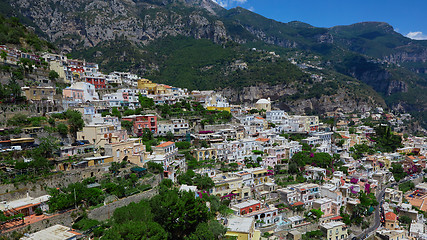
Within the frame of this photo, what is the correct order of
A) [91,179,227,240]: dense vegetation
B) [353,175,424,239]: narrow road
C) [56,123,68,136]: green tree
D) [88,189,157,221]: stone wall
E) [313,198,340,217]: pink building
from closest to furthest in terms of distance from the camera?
1. [91,179,227,240]: dense vegetation
2. [88,189,157,221]: stone wall
3. [56,123,68,136]: green tree
4. [353,175,424,239]: narrow road
5. [313,198,340,217]: pink building

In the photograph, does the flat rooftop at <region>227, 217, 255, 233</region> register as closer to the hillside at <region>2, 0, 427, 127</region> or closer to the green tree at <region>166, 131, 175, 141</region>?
the green tree at <region>166, 131, 175, 141</region>

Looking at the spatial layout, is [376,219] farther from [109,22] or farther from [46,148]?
[109,22]

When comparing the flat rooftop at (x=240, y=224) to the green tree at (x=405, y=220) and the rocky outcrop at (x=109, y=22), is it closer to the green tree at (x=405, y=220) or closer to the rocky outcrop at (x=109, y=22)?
the green tree at (x=405, y=220)

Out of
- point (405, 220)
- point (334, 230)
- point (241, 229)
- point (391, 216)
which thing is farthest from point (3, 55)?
point (405, 220)

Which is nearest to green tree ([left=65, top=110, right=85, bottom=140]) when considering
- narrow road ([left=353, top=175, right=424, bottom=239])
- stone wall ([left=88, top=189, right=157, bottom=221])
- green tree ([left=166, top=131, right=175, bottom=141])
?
green tree ([left=166, top=131, right=175, bottom=141])

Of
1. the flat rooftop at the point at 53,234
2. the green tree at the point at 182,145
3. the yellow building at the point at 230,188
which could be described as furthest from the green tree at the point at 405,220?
the flat rooftop at the point at 53,234

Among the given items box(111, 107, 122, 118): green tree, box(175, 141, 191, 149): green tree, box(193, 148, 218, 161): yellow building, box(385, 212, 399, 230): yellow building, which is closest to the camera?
box(385, 212, 399, 230): yellow building

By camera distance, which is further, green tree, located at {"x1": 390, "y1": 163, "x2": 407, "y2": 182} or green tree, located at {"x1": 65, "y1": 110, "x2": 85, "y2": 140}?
green tree, located at {"x1": 390, "y1": 163, "x2": 407, "y2": 182}
